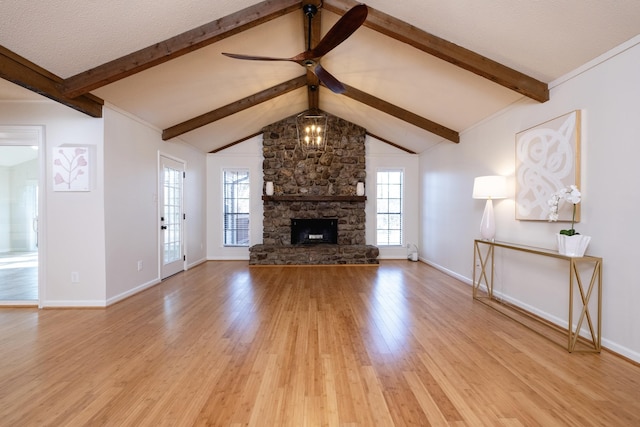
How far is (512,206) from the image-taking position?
383 cm

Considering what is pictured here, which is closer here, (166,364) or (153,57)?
(166,364)

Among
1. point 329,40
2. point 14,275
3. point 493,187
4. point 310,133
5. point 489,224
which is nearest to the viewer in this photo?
point 329,40

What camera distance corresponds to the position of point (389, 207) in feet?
24.2

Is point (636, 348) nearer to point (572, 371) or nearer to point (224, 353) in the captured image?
point (572, 371)

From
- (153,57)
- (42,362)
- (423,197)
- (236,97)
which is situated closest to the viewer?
(42,362)

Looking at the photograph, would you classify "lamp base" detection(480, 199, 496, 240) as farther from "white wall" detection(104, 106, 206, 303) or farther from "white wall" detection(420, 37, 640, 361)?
"white wall" detection(104, 106, 206, 303)

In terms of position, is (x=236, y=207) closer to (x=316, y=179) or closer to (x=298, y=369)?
(x=316, y=179)

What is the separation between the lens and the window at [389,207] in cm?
736

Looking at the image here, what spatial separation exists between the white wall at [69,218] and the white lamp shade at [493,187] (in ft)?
15.4

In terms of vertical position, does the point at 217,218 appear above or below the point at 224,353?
above

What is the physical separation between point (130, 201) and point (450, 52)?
435 centimetres

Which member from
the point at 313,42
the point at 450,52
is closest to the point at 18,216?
the point at 313,42

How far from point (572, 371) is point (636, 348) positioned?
1.92ft

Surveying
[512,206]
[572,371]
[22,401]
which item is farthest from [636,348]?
[22,401]
